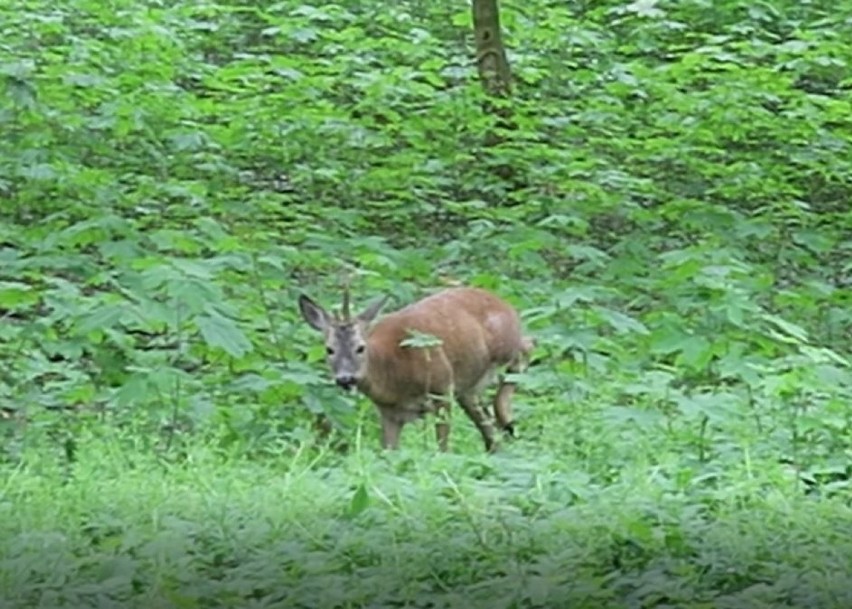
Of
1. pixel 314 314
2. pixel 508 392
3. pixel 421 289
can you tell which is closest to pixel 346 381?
pixel 314 314

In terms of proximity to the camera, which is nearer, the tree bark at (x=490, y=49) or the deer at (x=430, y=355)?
the deer at (x=430, y=355)

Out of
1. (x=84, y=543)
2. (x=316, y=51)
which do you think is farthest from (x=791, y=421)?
(x=316, y=51)

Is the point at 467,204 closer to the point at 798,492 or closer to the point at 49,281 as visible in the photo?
the point at 49,281

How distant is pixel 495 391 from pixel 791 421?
2.14m

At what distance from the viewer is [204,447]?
7.16 m

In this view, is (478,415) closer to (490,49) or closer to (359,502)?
(359,502)

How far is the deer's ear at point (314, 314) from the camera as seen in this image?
27.1 feet

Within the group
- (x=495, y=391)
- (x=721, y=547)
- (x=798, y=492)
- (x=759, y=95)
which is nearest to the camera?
(x=721, y=547)

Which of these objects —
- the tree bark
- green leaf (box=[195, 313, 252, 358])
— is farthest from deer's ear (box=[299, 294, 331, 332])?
the tree bark

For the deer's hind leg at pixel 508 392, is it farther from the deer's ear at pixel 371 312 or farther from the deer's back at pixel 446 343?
the deer's ear at pixel 371 312

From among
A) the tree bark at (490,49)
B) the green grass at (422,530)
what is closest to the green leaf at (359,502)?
the green grass at (422,530)

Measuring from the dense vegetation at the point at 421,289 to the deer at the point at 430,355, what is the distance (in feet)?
0.47

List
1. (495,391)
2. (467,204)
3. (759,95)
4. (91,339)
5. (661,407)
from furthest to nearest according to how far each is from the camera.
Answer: (759,95) → (467,204) → (495,391) → (91,339) → (661,407)

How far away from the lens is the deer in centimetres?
824
